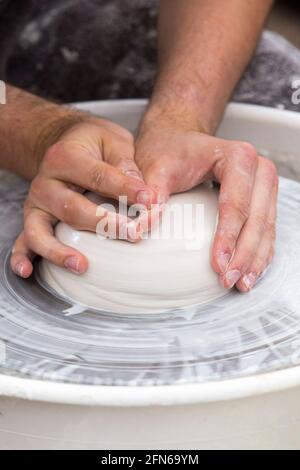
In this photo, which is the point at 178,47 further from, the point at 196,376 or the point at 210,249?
the point at 196,376

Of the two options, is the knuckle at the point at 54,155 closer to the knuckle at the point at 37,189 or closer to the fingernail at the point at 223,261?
the knuckle at the point at 37,189

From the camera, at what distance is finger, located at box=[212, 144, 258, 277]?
1009 mm

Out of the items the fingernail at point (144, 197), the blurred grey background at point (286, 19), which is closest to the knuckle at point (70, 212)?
the fingernail at point (144, 197)

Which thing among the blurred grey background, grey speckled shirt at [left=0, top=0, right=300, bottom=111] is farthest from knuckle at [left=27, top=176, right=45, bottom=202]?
the blurred grey background

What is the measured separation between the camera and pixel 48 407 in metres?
0.87

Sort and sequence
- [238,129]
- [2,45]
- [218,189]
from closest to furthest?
1. [218,189]
2. [238,129]
3. [2,45]

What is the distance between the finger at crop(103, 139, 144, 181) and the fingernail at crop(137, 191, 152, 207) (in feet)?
0.19

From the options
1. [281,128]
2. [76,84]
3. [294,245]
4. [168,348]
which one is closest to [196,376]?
[168,348]

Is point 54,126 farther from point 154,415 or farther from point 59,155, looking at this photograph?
point 154,415

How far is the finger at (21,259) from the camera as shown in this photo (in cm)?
109

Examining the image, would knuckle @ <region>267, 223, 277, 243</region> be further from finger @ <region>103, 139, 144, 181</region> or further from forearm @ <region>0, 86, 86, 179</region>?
forearm @ <region>0, 86, 86, 179</region>

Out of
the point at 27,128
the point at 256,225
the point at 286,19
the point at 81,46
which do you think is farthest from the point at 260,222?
the point at 286,19

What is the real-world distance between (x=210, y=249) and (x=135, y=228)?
0.39 ft

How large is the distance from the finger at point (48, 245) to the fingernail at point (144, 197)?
0.40ft
